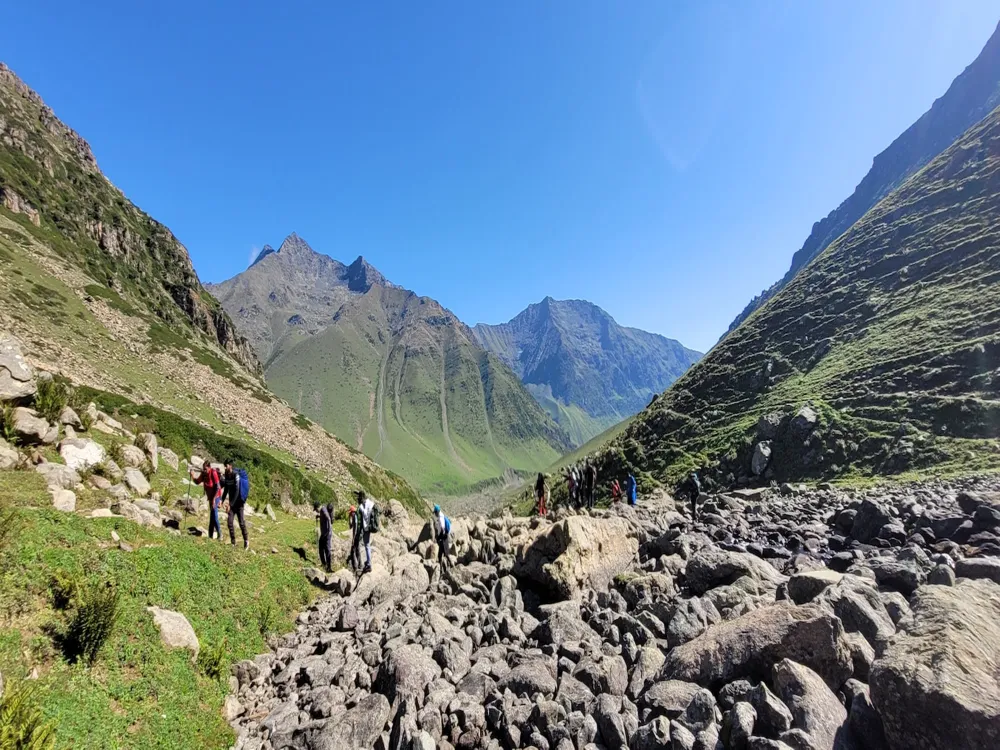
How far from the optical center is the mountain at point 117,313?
42.5 m

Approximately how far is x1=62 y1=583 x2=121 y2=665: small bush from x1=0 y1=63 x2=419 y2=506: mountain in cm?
2557

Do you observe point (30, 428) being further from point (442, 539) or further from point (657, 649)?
point (657, 649)

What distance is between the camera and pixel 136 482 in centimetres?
1786

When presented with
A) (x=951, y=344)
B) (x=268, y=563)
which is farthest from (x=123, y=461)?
(x=951, y=344)

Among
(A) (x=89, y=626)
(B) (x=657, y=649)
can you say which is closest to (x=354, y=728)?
(A) (x=89, y=626)

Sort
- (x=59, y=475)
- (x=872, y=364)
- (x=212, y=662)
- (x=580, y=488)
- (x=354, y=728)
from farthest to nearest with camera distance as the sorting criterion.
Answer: (x=872, y=364) → (x=580, y=488) → (x=59, y=475) → (x=212, y=662) → (x=354, y=728)

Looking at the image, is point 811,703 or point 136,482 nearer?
point 811,703

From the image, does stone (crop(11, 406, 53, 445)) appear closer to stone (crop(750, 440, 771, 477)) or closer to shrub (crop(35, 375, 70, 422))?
shrub (crop(35, 375, 70, 422))

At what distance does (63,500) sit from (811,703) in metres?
18.3

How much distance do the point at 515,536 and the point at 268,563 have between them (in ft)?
34.8

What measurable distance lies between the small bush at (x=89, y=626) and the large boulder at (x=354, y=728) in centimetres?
441

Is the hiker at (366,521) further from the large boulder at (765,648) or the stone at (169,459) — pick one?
the stone at (169,459)

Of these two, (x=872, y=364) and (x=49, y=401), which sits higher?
(x=49, y=401)

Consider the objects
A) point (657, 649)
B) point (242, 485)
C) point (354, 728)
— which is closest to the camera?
point (354, 728)
